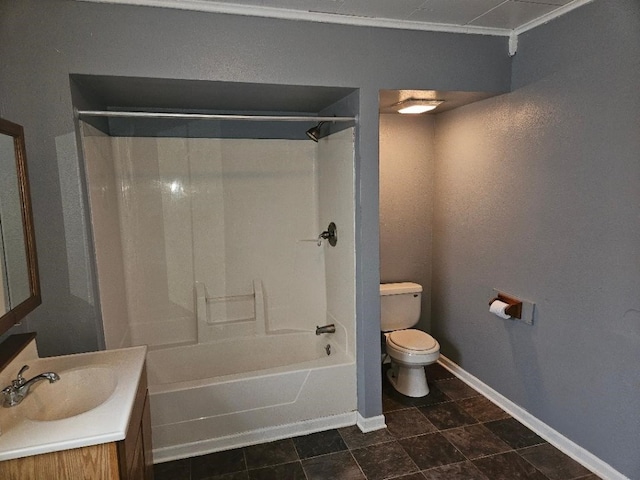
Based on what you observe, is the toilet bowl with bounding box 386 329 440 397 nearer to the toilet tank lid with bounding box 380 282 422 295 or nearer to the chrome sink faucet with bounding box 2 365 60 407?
the toilet tank lid with bounding box 380 282 422 295

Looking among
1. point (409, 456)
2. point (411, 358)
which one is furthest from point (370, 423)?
point (411, 358)

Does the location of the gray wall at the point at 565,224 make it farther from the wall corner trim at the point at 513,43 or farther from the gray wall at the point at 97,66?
the gray wall at the point at 97,66

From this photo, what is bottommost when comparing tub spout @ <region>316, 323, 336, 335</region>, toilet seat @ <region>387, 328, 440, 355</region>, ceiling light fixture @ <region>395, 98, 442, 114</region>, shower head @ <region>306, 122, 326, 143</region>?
toilet seat @ <region>387, 328, 440, 355</region>

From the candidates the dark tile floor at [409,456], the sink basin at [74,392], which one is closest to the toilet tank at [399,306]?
the dark tile floor at [409,456]

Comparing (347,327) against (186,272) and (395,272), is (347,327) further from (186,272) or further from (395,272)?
(186,272)

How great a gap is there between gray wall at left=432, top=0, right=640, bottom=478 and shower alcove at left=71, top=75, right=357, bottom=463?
3.16 feet

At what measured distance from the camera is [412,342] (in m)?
2.97

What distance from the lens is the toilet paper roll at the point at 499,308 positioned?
102 inches

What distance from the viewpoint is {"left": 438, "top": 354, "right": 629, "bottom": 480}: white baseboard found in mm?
2117

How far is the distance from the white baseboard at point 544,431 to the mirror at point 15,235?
8.93 feet

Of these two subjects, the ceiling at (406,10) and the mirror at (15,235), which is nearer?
the mirror at (15,235)

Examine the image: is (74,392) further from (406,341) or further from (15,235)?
(406,341)

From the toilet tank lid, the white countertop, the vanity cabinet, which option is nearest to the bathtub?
the toilet tank lid

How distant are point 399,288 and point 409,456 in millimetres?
1224
